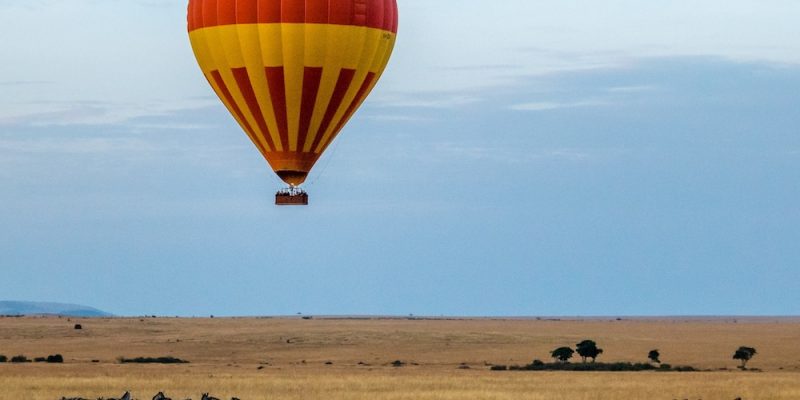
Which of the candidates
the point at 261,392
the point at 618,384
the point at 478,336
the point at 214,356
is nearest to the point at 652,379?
the point at 618,384

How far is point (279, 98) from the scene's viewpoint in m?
38.5

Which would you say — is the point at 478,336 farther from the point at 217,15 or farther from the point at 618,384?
the point at 217,15

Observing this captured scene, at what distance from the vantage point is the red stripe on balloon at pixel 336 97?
3881 centimetres

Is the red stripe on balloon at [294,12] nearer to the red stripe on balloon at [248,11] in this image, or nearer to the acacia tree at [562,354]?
the red stripe on balloon at [248,11]

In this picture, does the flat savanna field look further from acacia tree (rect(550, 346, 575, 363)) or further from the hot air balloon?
the hot air balloon

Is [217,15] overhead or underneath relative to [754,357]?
overhead

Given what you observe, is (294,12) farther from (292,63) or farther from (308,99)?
(308,99)

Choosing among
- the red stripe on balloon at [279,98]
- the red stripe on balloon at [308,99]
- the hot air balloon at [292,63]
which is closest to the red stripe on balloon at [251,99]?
the hot air balloon at [292,63]

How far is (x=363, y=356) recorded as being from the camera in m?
76.3

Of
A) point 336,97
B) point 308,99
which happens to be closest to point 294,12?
point 308,99

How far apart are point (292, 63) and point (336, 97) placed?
1631 mm

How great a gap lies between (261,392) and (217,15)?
1183cm

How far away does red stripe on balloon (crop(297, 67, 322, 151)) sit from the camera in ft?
126

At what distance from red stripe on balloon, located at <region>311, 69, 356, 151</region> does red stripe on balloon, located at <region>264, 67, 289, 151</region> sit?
89 cm
